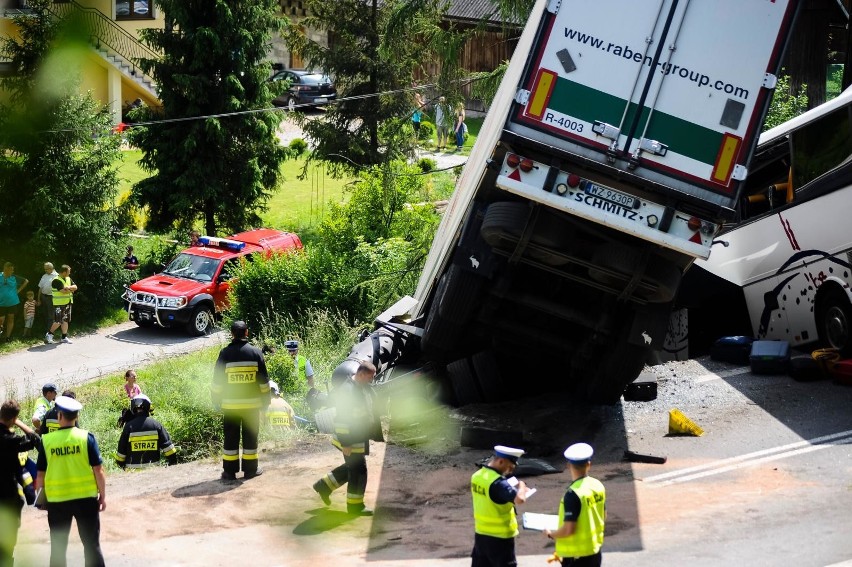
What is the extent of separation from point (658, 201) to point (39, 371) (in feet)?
44.2

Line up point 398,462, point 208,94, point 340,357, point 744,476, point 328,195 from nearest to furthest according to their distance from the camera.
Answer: point 744,476 < point 398,462 < point 340,357 < point 208,94 < point 328,195

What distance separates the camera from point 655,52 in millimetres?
8461

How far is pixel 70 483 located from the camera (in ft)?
23.5

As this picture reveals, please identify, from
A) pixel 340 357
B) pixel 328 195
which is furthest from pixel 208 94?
pixel 340 357

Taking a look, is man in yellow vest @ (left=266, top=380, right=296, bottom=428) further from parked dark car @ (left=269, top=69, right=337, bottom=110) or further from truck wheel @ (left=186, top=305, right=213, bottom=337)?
parked dark car @ (left=269, top=69, right=337, bottom=110)

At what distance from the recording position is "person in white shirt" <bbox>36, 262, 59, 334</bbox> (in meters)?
19.6

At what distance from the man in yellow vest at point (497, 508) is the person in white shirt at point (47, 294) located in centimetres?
1490

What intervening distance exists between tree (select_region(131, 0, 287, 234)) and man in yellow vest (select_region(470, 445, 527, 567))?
59.5 feet

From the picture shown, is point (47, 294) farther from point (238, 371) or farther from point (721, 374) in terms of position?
point (721, 374)

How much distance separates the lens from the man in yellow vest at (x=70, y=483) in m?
7.16

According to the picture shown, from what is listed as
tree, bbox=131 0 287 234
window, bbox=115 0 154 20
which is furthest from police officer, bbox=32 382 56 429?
tree, bbox=131 0 287 234

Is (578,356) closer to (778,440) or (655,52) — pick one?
(778,440)

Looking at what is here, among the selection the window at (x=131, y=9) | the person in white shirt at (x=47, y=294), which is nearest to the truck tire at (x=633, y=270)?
the window at (x=131, y=9)

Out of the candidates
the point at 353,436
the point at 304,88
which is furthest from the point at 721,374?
the point at 304,88
